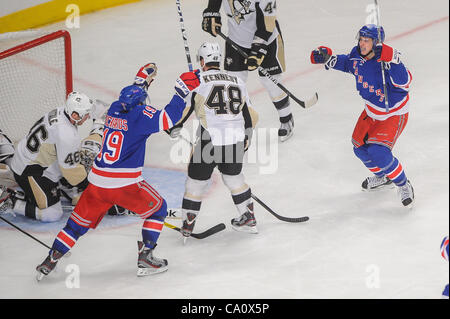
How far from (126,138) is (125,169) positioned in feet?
0.54

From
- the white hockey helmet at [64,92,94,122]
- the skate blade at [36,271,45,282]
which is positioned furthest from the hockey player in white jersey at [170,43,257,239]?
the skate blade at [36,271,45,282]

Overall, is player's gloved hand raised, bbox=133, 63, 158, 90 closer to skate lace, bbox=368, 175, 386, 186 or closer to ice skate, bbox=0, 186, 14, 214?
ice skate, bbox=0, 186, 14, 214

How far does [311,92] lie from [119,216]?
2.20m

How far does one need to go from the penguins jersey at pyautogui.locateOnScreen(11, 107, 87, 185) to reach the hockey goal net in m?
0.81

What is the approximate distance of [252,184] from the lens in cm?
566

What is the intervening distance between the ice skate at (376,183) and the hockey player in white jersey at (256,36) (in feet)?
3.04

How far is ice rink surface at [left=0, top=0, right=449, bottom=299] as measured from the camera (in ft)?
14.8

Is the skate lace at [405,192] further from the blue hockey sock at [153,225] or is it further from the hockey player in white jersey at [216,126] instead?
the blue hockey sock at [153,225]

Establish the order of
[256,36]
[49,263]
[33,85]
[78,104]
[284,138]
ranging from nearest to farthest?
[49,263] < [78,104] < [256,36] < [284,138] < [33,85]

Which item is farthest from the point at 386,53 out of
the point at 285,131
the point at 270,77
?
the point at 285,131

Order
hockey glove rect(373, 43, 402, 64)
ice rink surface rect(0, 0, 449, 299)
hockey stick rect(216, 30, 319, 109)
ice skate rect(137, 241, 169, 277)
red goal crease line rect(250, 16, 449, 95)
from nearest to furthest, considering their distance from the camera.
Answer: ice rink surface rect(0, 0, 449, 299)
ice skate rect(137, 241, 169, 277)
hockey glove rect(373, 43, 402, 64)
hockey stick rect(216, 30, 319, 109)
red goal crease line rect(250, 16, 449, 95)

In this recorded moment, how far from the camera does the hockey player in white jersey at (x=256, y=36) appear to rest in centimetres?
588

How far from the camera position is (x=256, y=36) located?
5996 millimetres

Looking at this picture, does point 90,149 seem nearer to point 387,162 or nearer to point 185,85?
point 185,85
